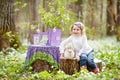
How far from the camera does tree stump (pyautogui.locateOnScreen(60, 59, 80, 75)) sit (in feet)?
27.9

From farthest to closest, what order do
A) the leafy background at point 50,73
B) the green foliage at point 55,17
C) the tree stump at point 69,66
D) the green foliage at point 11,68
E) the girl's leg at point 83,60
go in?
the green foliage at point 55,17 < the tree stump at point 69,66 < the girl's leg at point 83,60 < the green foliage at point 11,68 < the leafy background at point 50,73

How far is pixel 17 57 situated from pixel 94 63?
333cm

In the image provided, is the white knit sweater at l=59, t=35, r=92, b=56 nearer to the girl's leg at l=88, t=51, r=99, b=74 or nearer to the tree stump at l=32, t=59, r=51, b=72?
the girl's leg at l=88, t=51, r=99, b=74

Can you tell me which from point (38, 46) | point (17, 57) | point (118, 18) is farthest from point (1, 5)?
point (118, 18)

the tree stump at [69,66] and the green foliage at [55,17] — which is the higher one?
the green foliage at [55,17]

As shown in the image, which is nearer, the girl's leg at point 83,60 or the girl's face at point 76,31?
the girl's leg at point 83,60

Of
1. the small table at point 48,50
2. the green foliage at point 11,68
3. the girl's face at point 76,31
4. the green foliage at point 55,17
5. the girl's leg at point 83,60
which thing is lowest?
the green foliage at point 11,68

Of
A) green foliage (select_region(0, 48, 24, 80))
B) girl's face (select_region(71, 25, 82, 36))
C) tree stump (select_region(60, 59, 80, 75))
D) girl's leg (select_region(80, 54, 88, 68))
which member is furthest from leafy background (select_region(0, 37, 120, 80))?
girl's face (select_region(71, 25, 82, 36))

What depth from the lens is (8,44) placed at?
513 inches

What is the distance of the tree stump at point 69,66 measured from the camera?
8500mm

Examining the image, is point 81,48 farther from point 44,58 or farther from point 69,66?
point 44,58

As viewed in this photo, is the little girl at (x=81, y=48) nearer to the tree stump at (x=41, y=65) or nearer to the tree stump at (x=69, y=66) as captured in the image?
the tree stump at (x=69, y=66)

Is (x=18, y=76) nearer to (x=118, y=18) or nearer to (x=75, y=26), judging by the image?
(x=75, y=26)

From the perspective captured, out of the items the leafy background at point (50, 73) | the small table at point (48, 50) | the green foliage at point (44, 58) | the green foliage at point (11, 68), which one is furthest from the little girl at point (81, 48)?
the green foliage at point (11, 68)
